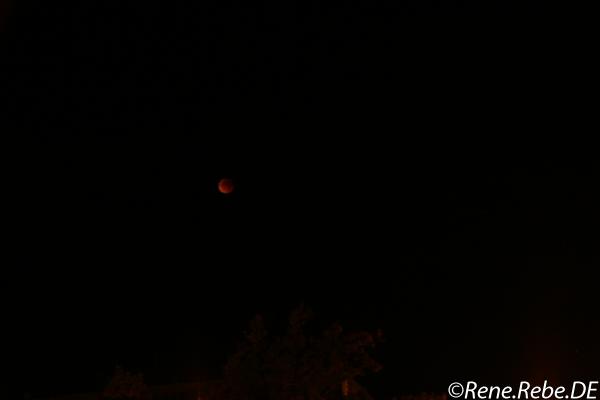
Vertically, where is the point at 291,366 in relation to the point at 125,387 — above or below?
above

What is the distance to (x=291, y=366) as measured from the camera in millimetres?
5270

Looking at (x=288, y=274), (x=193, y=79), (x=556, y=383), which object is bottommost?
(x=556, y=383)

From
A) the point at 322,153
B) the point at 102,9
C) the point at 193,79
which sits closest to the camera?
the point at 102,9

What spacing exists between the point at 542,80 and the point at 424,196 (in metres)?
1.40

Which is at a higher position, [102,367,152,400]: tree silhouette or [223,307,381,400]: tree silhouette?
[223,307,381,400]: tree silhouette

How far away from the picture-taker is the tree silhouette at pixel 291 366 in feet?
17.2

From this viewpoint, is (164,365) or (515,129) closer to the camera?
(164,365)

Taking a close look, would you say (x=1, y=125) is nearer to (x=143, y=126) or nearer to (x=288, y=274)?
(x=143, y=126)

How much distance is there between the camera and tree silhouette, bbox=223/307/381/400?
17.2 ft

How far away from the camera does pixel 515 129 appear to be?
7992mm

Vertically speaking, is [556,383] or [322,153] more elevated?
[322,153]

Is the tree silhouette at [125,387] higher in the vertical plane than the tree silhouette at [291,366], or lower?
lower

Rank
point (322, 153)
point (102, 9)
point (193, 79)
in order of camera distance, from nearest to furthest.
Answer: point (102, 9) < point (193, 79) < point (322, 153)

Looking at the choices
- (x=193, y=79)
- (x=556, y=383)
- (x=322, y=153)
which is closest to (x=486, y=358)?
(x=556, y=383)
